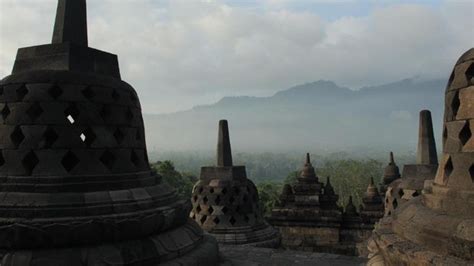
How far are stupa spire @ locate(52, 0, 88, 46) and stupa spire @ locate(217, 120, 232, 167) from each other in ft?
19.8

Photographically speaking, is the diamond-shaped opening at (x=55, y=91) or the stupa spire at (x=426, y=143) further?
the stupa spire at (x=426, y=143)

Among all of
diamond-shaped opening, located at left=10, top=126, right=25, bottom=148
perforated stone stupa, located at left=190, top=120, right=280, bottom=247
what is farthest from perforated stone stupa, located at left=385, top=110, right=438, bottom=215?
diamond-shaped opening, located at left=10, top=126, right=25, bottom=148

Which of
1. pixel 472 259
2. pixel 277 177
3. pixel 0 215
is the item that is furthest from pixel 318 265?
pixel 277 177

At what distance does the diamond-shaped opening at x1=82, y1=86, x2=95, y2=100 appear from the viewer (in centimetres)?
439

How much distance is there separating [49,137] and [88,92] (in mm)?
636

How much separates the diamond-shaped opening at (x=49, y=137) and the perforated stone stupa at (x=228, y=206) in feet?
19.8

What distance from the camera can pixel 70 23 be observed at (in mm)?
4707

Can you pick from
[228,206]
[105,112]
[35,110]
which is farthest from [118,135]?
[228,206]

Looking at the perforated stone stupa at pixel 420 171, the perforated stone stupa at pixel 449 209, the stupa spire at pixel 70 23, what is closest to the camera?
the perforated stone stupa at pixel 449 209

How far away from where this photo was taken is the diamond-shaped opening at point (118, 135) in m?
4.57

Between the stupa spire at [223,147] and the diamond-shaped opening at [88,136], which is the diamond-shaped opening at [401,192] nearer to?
the stupa spire at [223,147]

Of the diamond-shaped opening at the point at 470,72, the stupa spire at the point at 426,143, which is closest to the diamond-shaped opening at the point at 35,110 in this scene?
the diamond-shaped opening at the point at 470,72

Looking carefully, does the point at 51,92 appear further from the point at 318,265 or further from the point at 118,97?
the point at 318,265

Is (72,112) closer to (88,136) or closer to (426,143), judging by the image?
(88,136)
